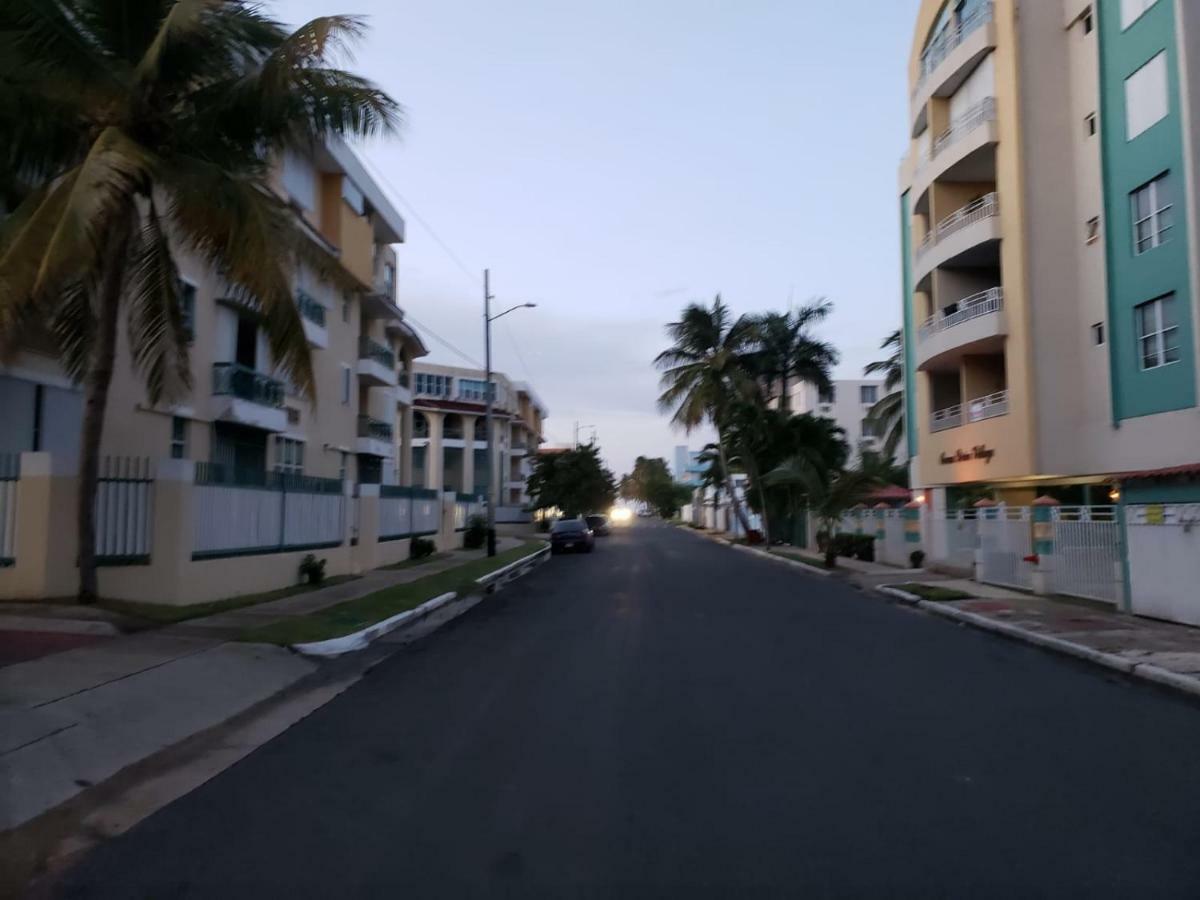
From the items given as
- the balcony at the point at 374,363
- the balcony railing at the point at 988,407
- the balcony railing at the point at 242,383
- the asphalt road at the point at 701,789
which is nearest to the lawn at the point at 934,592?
the balcony railing at the point at 988,407

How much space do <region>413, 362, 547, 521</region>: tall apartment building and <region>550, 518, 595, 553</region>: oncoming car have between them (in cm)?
1983

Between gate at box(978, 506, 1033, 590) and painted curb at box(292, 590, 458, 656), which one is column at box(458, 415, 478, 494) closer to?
gate at box(978, 506, 1033, 590)

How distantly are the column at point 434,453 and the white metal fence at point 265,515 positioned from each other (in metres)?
46.3

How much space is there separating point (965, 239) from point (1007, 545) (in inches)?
399

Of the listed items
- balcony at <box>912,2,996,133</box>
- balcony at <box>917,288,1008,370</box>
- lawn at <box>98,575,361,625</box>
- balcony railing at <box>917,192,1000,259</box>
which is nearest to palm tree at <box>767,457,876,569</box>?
balcony at <box>917,288,1008,370</box>

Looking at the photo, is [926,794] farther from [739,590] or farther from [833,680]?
[739,590]

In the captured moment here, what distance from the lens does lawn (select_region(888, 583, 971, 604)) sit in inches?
836

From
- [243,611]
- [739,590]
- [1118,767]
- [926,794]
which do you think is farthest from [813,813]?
[739,590]

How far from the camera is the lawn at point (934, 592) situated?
21.2 metres

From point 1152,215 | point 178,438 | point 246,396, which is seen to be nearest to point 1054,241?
point 1152,215

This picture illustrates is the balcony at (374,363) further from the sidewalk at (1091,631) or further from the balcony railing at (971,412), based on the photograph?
the sidewalk at (1091,631)

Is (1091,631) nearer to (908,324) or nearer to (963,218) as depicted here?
(963,218)

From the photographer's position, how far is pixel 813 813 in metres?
6.59

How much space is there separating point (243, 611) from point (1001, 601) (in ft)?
45.4
